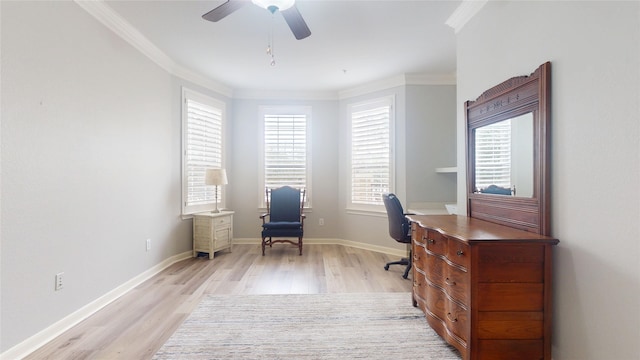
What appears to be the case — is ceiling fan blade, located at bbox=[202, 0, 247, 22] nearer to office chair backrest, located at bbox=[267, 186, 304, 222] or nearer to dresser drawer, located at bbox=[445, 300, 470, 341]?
dresser drawer, located at bbox=[445, 300, 470, 341]

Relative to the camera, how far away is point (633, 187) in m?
1.20

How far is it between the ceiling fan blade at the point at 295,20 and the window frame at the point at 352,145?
232 centimetres

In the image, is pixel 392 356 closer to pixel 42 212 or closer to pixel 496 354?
pixel 496 354

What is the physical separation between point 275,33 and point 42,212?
2485mm

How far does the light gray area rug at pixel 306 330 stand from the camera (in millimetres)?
1826

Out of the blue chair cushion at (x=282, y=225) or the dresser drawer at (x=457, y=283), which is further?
the blue chair cushion at (x=282, y=225)

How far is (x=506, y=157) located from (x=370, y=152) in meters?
2.50

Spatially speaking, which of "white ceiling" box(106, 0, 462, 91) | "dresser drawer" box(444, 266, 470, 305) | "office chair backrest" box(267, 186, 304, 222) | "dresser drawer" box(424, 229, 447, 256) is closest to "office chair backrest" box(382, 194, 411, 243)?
"dresser drawer" box(424, 229, 447, 256)

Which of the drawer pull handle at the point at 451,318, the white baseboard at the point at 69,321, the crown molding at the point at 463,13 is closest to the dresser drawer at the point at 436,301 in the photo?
the drawer pull handle at the point at 451,318

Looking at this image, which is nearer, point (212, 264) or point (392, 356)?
point (392, 356)

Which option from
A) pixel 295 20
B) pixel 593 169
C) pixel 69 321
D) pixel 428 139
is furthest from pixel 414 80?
pixel 69 321

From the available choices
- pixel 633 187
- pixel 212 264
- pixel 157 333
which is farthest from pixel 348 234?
pixel 633 187

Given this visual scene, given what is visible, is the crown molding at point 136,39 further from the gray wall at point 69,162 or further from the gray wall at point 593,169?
the gray wall at point 593,169

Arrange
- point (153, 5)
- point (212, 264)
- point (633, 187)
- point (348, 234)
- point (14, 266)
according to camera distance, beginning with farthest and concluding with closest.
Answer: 1. point (348, 234)
2. point (212, 264)
3. point (153, 5)
4. point (14, 266)
5. point (633, 187)
